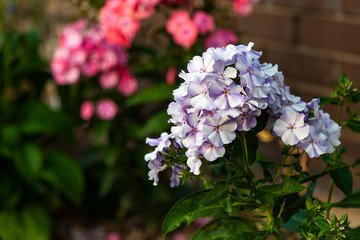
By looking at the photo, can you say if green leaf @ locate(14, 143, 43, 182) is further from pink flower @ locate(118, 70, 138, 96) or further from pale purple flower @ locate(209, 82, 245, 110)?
pale purple flower @ locate(209, 82, 245, 110)

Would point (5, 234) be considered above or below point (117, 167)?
below

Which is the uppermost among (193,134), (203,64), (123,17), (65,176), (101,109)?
(203,64)

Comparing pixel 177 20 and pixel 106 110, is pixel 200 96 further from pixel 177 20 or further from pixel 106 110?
pixel 106 110

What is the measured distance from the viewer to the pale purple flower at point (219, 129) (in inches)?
35.2

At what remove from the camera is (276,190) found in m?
0.97

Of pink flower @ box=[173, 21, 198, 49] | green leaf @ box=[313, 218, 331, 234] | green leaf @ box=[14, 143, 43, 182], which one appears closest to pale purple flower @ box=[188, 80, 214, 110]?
green leaf @ box=[313, 218, 331, 234]

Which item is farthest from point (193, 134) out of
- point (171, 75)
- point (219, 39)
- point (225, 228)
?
point (171, 75)

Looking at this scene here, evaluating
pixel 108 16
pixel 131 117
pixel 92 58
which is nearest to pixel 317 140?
pixel 108 16

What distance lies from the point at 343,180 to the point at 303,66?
55.4 inches

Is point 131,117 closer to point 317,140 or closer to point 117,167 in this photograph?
point 117,167

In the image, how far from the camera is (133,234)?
A: 2799 mm

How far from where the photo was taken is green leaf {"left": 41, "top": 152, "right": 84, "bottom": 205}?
8.51ft

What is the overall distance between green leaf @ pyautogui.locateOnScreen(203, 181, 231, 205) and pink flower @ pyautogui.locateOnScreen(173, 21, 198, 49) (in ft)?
4.13

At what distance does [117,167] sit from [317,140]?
178cm
